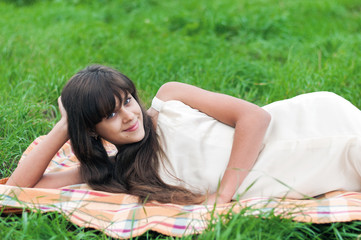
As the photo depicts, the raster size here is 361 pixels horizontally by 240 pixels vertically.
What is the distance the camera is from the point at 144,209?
7.06ft

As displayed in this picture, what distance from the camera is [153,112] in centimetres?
264

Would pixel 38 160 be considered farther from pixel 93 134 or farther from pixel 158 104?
pixel 158 104

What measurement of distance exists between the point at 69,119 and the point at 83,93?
0.19 m

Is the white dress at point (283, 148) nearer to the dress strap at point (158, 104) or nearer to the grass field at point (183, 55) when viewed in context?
the dress strap at point (158, 104)

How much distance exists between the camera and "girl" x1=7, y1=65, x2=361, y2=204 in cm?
233

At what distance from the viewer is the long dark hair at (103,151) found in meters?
2.27

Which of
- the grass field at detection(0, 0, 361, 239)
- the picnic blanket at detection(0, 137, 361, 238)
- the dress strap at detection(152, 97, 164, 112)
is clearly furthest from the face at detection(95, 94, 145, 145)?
the grass field at detection(0, 0, 361, 239)

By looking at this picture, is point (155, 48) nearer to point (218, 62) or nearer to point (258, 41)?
point (218, 62)

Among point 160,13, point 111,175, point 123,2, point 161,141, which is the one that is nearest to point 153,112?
point 161,141

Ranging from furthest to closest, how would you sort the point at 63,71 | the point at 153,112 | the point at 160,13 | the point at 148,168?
the point at 160,13 < the point at 63,71 < the point at 153,112 < the point at 148,168

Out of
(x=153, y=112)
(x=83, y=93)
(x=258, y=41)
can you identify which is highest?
(x=83, y=93)

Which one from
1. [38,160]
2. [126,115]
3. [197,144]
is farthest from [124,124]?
[38,160]

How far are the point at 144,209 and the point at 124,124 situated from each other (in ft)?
1.47

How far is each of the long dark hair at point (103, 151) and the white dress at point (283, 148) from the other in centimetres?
8
